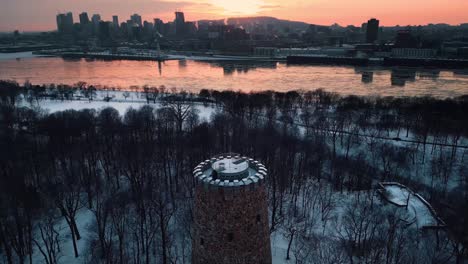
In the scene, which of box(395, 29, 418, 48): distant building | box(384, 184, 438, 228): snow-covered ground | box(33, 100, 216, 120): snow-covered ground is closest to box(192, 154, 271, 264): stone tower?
box(384, 184, 438, 228): snow-covered ground

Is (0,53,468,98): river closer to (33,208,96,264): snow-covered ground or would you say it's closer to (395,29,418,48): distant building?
(395,29,418,48): distant building

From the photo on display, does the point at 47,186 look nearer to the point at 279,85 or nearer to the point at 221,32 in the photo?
the point at 279,85

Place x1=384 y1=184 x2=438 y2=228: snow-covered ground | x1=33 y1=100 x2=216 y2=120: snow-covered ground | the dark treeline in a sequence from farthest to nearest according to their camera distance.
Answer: x1=33 y1=100 x2=216 y2=120: snow-covered ground
x1=384 y1=184 x2=438 y2=228: snow-covered ground
the dark treeline

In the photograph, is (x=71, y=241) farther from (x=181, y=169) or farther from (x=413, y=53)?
(x=413, y=53)

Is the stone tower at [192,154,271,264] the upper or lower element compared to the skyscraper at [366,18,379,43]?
lower

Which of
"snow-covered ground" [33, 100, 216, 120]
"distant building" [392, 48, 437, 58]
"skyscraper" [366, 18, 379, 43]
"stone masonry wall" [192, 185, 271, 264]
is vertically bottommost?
"snow-covered ground" [33, 100, 216, 120]

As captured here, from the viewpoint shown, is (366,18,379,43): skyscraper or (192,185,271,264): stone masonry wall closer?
(192,185,271,264): stone masonry wall

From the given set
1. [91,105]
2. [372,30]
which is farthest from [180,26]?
[91,105]
